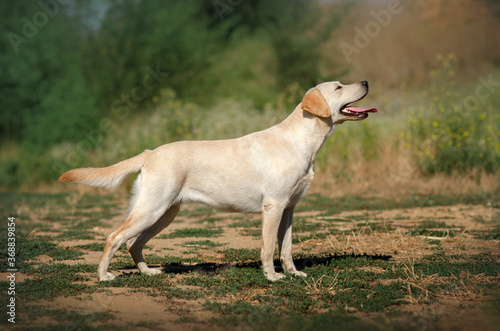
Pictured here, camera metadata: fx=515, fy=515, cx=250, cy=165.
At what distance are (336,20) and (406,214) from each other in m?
17.3

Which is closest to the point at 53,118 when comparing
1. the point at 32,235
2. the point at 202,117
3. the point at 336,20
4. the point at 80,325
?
the point at 202,117

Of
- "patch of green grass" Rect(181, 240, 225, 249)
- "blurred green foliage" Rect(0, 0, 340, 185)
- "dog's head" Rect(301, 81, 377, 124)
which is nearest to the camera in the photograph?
"dog's head" Rect(301, 81, 377, 124)

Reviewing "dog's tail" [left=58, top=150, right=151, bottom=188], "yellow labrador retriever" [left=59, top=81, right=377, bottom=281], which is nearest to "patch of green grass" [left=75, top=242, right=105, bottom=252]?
"yellow labrador retriever" [left=59, top=81, right=377, bottom=281]

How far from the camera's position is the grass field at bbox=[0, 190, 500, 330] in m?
4.50

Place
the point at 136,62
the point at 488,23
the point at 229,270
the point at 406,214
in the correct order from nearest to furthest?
the point at 229,270
the point at 406,214
the point at 136,62
the point at 488,23

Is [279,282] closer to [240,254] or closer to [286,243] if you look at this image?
[286,243]

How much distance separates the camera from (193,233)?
29.0ft

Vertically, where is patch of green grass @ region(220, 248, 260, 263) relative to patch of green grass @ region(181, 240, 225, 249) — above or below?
below

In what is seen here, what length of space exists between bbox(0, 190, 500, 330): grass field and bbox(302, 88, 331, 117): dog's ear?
185 cm

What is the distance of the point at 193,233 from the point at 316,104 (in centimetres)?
390

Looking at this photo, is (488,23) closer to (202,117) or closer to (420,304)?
(202,117)

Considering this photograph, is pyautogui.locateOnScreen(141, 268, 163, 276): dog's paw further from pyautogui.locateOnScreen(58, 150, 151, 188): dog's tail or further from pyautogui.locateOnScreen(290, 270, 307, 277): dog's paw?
pyautogui.locateOnScreen(290, 270, 307, 277): dog's paw

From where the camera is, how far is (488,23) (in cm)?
2530

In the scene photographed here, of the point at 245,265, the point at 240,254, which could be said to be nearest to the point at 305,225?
the point at 240,254
